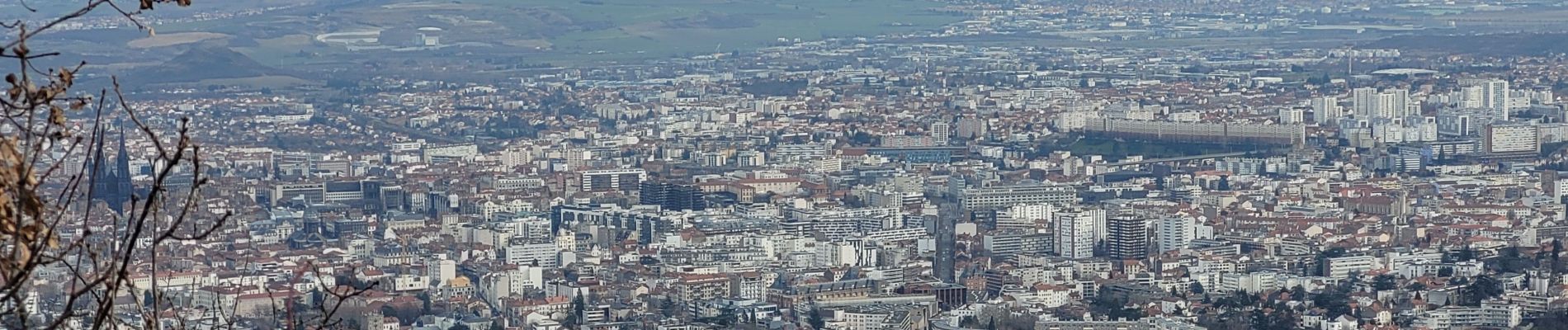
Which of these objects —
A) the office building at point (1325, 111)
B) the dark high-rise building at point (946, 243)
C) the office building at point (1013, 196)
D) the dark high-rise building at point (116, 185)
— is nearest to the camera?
the dark high-rise building at point (116, 185)

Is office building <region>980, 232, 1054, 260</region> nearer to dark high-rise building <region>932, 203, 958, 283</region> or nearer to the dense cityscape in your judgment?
the dense cityscape

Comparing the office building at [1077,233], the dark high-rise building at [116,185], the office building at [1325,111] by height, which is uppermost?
the dark high-rise building at [116,185]

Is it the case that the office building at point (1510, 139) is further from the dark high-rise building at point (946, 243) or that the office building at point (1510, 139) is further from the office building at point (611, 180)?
the office building at point (611, 180)

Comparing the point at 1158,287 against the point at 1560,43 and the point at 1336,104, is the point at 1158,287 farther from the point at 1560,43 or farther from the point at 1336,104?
the point at 1560,43

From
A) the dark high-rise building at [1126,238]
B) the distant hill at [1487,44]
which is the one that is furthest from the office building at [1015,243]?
the distant hill at [1487,44]

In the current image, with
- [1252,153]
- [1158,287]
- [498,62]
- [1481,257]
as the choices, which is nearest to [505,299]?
[1158,287]

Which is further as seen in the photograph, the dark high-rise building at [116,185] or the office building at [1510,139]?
the office building at [1510,139]
